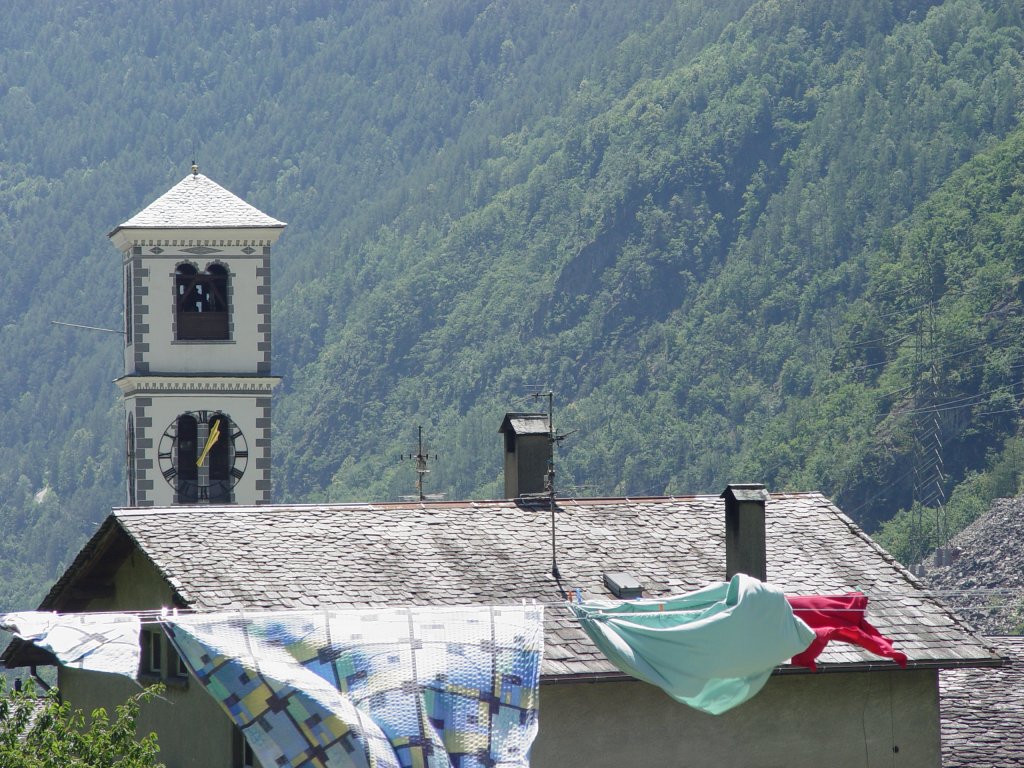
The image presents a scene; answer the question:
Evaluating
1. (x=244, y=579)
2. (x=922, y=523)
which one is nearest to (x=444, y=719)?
(x=244, y=579)

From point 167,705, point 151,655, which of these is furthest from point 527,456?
point 167,705

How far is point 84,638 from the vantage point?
63.3ft

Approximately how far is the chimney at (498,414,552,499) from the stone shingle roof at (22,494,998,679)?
112 centimetres

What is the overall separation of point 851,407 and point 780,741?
14446cm

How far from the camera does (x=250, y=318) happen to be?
4559 centimetres

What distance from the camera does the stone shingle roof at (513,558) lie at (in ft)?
82.1

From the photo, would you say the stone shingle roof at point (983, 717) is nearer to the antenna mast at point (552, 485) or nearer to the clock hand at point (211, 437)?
the antenna mast at point (552, 485)

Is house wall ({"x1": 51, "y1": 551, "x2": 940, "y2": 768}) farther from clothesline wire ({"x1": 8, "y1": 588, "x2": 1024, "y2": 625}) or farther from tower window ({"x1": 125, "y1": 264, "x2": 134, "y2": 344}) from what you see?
tower window ({"x1": 125, "y1": 264, "x2": 134, "y2": 344})

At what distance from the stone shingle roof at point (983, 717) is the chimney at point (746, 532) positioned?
3.46m

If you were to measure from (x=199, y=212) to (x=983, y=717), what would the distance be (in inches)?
822

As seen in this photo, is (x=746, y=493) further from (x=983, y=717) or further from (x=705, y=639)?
(x=705, y=639)

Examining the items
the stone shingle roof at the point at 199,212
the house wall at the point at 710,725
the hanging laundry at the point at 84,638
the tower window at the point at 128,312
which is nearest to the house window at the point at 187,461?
the tower window at the point at 128,312

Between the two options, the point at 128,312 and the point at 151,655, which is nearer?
the point at 151,655

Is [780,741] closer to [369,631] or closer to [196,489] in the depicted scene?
[369,631]
